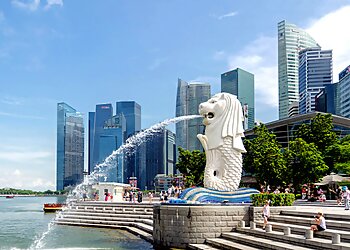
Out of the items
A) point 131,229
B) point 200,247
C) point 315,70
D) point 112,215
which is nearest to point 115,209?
point 112,215

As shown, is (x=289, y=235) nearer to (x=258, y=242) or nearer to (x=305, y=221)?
(x=258, y=242)

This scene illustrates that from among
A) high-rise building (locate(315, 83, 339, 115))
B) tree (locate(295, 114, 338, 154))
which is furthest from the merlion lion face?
high-rise building (locate(315, 83, 339, 115))

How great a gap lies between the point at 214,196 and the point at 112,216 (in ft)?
35.6

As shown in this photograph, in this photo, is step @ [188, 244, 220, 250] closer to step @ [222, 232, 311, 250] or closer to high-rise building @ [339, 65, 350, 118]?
step @ [222, 232, 311, 250]

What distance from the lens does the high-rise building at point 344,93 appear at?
12388 cm

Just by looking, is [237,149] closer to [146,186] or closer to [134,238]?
[134,238]

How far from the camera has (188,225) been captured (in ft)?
64.0

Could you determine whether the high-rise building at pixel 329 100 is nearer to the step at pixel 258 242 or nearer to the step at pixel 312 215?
the step at pixel 312 215

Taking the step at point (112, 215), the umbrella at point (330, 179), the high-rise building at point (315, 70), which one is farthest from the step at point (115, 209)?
the high-rise building at point (315, 70)

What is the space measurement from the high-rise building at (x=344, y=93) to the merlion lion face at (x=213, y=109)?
106024mm

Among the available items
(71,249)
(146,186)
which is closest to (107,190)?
(71,249)

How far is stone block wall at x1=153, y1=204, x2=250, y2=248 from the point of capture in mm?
19453

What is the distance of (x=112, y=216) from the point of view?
3145 centimetres

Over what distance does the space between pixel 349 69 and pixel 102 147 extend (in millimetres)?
100053
